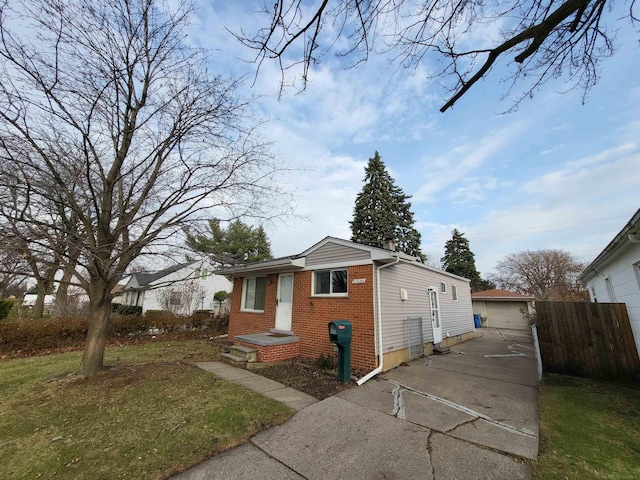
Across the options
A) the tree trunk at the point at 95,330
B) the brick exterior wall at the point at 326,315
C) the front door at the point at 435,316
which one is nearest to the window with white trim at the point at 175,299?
the brick exterior wall at the point at 326,315

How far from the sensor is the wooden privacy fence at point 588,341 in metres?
6.02

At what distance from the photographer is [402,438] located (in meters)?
3.55

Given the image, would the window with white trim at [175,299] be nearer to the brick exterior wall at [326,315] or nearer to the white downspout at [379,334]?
the brick exterior wall at [326,315]

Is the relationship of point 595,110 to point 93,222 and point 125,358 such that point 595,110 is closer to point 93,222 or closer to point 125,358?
point 93,222

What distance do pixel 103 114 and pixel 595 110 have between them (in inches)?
345

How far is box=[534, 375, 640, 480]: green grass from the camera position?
2.84 metres

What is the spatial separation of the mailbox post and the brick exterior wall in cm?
90

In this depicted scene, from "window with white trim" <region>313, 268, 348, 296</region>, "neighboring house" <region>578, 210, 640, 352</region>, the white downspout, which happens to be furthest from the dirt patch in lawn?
"neighboring house" <region>578, 210, 640, 352</region>

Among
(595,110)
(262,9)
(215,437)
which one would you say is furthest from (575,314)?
(262,9)

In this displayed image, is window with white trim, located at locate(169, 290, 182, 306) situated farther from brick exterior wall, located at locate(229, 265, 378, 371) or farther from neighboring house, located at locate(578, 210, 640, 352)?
neighboring house, located at locate(578, 210, 640, 352)

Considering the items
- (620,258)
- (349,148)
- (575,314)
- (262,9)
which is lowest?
(575,314)

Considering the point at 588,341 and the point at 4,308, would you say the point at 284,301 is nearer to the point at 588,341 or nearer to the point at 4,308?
the point at 588,341

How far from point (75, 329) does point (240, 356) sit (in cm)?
767

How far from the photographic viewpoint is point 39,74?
4555 millimetres
